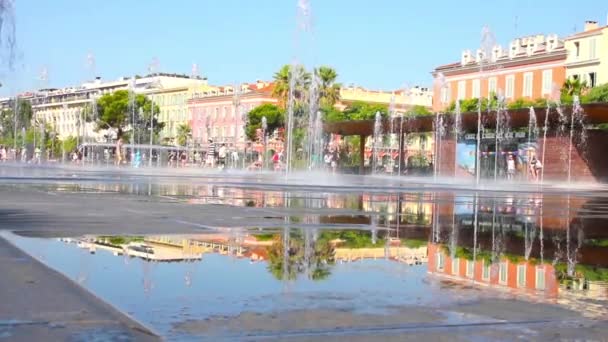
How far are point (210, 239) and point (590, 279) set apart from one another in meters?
4.48

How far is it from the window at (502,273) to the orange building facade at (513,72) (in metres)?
65.5

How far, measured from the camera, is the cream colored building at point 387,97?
120 meters

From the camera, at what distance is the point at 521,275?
27.2 ft

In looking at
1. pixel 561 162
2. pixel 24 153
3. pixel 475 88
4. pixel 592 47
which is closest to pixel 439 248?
pixel 561 162

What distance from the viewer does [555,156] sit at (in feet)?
151

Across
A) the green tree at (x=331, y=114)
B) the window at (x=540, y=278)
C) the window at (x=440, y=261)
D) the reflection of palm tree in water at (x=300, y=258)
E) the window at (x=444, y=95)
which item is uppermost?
the window at (x=444, y=95)

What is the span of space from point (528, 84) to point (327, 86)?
18.0 metres

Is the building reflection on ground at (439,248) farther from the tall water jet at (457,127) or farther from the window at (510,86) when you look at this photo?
the window at (510,86)

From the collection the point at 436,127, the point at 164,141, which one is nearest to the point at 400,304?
the point at 436,127

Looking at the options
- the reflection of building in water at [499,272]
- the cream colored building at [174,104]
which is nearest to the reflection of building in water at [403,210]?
the reflection of building in water at [499,272]

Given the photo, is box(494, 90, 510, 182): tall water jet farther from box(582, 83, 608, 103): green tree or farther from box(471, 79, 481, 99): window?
box(471, 79, 481, 99): window

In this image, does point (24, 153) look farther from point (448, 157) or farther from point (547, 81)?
point (448, 157)

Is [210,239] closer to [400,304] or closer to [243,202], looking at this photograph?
[400,304]

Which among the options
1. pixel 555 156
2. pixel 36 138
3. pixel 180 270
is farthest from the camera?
pixel 36 138
